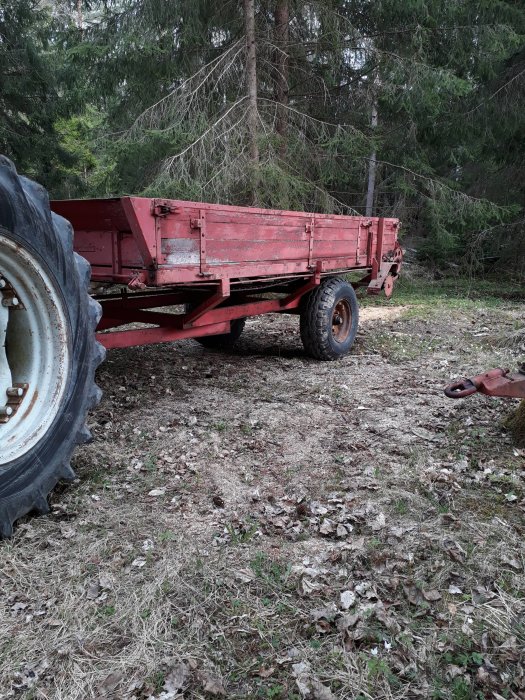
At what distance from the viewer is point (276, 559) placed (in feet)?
8.99

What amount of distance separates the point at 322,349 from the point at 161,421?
8.61 feet

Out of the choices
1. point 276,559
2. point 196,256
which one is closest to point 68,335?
point 276,559

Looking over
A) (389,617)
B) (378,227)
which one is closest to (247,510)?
(389,617)

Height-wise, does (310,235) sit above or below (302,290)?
above

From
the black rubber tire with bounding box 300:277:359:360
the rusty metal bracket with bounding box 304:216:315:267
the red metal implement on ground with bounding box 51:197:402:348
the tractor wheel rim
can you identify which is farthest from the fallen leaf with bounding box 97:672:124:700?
the tractor wheel rim

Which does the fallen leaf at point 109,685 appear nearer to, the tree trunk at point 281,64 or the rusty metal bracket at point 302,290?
the rusty metal bracket at point 302,290

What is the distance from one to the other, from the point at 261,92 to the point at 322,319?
739cm

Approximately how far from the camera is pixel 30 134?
430 inches

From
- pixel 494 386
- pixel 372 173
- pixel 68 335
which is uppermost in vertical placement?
pixel 372 173

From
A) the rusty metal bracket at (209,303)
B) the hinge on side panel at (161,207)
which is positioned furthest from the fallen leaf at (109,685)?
the rusty metal bracket at (209,303)

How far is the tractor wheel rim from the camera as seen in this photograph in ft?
23.1

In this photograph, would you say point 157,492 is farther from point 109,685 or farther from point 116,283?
point 116,283

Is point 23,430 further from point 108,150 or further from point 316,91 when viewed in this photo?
point 316,91

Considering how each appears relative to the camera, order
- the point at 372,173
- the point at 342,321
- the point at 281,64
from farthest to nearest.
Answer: the point at 372,173 → the point at 281,64 → the point at 342,321
